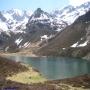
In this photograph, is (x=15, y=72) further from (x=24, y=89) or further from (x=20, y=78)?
(x=24, y=89)

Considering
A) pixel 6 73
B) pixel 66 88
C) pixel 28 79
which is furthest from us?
pixel 6 73

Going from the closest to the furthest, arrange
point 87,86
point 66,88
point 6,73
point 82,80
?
1. point 66,88
2. point 87,86
3. point 82,80
4. point 6,73

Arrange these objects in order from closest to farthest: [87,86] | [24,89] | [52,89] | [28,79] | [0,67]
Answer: [24,89] < [52,89] < [87,86] < [28,79] < [0,67]

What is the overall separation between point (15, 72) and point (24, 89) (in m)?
47.7

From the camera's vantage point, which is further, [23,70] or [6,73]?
[23,70]

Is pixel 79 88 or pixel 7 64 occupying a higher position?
pixel 7 64

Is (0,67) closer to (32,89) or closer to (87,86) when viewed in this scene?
(87,86)

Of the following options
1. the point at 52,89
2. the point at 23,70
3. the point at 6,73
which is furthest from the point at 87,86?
the point at 23,70

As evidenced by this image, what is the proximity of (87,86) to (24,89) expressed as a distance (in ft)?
76.6

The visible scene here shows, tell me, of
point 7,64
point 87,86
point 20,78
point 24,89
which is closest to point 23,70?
point 7,64

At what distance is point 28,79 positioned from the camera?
82562 millimetres

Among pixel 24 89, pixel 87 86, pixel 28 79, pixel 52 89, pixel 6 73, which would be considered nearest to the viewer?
pixel 24 89

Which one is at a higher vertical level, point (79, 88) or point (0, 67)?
point (0, 67)

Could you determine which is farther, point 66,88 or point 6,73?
point 6,73
